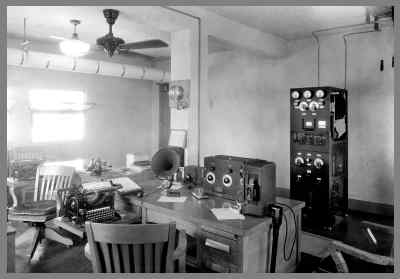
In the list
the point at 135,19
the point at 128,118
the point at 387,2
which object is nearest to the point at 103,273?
the point at 135,19

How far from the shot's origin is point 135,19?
3.38 metres

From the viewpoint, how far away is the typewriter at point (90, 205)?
8.02 feet

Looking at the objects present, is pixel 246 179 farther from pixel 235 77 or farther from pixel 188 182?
pixel 235 77

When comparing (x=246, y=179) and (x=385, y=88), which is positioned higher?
(x=385, y=88)

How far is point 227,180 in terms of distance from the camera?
254 centimetres

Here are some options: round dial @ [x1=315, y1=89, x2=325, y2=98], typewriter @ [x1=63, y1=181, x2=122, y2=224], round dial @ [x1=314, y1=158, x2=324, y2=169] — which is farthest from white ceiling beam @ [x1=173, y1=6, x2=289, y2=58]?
typewriter @ [x1=63, y1=181, x2=122, y2=224]

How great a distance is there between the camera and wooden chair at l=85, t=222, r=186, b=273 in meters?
1.55

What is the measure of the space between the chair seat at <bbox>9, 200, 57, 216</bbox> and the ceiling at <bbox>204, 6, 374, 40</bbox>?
9.29ft

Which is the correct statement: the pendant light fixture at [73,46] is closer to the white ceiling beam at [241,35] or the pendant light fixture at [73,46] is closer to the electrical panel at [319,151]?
the white ceiling beam at [241,35]

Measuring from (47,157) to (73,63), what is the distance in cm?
189

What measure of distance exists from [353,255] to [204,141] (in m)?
2.13

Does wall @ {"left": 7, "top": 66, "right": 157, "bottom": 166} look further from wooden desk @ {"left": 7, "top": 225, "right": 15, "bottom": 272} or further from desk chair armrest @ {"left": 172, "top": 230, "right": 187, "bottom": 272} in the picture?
desk chair armrest @ {"left": 172, "top": 230, "right": 187, "bottom": 272}

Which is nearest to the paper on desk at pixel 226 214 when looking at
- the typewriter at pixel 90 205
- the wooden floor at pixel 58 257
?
the typewriter at pixel 90 205

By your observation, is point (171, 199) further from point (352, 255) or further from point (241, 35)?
point (241, 35)
